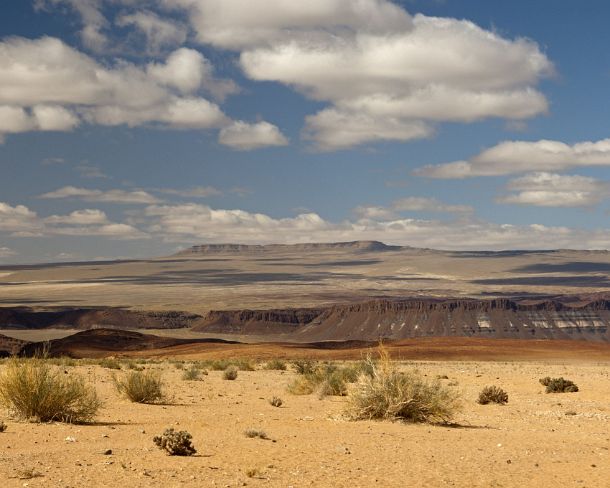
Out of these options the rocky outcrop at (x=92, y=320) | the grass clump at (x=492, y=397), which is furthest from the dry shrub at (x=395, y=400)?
the rocky outcrop at (x=92, y=320)

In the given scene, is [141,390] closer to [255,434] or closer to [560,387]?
[255,434]

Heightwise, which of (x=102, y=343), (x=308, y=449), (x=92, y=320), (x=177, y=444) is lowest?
(x=92, y=320)

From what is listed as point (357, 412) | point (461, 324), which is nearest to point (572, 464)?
point (357, 412)

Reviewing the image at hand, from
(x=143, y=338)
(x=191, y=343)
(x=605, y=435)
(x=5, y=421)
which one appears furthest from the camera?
(x=143, y=338)

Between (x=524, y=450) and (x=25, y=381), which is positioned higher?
(x=25, y=381)

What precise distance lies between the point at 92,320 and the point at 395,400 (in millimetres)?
109737

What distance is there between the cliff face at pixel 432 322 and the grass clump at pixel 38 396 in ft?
251

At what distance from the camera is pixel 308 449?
42.9ft

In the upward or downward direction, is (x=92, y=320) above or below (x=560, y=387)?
below

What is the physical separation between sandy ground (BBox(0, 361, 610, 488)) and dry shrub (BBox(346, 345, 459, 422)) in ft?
1.29

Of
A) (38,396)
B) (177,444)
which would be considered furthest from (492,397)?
(177,444)

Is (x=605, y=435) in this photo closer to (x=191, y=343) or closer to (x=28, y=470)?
(x=28, y=470)

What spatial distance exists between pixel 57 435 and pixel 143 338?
2478 inches

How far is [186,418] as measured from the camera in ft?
56.2
